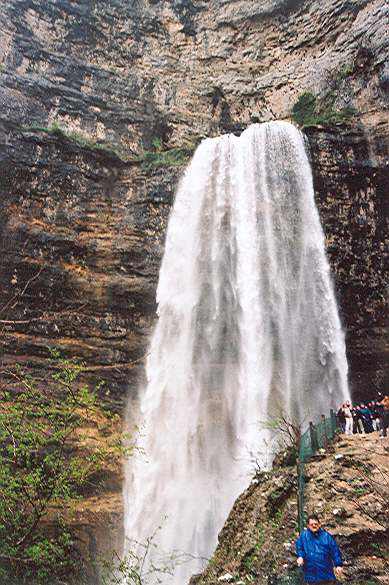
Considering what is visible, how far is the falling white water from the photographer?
41.4 ft

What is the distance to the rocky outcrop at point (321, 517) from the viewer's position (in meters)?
5.21

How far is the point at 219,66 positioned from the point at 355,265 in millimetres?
13201

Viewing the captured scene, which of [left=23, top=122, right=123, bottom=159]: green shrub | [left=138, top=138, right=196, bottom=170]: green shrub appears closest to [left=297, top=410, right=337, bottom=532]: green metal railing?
[left=138, top=138, right=196, bottom=170]: green shrub

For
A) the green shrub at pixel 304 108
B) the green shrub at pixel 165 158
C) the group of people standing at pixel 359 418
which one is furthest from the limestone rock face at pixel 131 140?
the group of people standing at pixel 359 418

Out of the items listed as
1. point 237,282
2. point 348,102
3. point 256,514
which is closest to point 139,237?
point 237,282

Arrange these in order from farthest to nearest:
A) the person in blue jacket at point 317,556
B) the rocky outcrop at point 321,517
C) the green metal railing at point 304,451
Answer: the rocky outcrop at point 321,517 → the green metal railing at point 304,451 → the person in blue jacket at point 317,556

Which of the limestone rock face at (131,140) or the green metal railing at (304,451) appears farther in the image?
the limestone rock face at (131,140)

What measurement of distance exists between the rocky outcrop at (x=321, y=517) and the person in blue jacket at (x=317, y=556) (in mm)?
653

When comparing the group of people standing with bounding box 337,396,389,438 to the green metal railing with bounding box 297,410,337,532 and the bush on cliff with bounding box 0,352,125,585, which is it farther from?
the bush on cliff with bounding box 0,352,125,585

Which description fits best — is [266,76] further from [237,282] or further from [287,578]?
[287,578]

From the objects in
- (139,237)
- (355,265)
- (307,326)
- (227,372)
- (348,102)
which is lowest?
(227,372)

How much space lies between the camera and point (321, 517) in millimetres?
5793

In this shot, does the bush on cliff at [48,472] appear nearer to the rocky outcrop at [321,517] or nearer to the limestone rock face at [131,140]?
the limestone rock face at [131,140]

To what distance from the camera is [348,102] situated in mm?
18453
